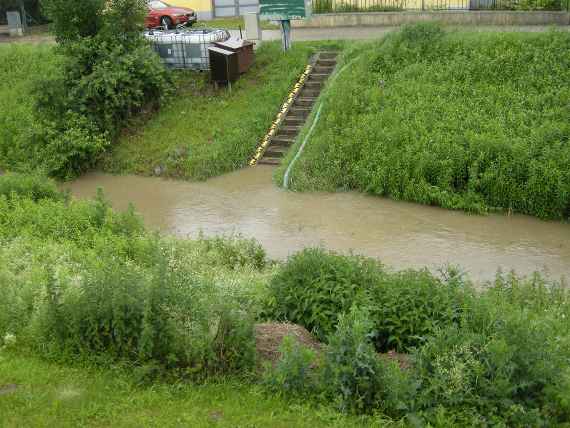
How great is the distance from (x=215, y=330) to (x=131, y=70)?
43.2 ft

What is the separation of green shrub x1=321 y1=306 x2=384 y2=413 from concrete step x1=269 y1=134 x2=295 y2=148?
11608mm

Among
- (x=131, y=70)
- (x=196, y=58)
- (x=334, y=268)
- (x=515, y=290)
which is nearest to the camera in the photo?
(x=334, y=268)

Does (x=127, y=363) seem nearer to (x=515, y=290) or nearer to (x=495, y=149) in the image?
(x=515, y=290)

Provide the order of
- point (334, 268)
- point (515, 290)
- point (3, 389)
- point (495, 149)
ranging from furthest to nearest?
point (495, 149)
point (515, 290)
point (334, 268)
point (3, 389)

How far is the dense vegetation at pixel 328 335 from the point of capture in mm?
5656

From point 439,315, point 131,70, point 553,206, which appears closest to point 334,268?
point 439,315

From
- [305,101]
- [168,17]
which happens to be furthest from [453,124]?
[168,17]

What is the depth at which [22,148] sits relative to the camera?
60.0 feet

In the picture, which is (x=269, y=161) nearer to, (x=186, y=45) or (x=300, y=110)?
(x=300, y=110)

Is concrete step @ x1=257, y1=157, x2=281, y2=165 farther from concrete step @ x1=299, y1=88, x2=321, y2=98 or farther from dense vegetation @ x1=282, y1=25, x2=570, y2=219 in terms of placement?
concrete step @ x1=299, y1=88, x2=321, y2=98

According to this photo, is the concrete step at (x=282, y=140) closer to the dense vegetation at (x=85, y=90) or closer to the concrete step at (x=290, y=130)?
the concrete step at (x=290, y=130)

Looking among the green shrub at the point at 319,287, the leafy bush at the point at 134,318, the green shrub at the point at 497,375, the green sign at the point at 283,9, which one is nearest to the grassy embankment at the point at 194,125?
the green sign at the point at 283,9

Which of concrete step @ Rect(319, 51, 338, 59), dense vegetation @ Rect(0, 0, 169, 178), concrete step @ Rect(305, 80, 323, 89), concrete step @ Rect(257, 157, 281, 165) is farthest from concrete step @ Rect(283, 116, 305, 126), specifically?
dense vegetation @ Rect(0, 0, 169, 178)

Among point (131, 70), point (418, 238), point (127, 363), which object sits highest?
point (131, 70)
